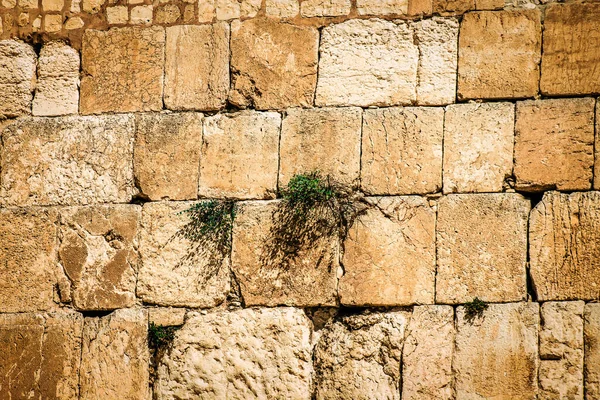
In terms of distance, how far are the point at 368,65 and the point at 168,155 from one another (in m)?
1.57

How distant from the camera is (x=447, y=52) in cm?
584

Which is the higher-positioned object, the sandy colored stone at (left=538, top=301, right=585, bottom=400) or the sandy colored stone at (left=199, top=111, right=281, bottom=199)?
the sandy colored stone at (left=199, top=111, right=281, bottom=199)

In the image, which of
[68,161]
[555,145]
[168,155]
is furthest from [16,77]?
[555,145]

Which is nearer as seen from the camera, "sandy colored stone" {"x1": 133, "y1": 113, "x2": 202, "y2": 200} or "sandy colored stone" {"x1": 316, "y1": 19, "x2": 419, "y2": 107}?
"sandy colored stone" {"x1": 316, "y1": 19, "x2": 419, "y2": 107}

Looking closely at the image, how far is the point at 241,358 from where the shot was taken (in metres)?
5.72

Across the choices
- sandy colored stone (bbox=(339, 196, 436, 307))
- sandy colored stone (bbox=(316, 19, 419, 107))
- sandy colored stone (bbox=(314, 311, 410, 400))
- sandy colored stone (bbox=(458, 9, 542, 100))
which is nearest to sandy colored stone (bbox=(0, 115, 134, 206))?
sandy colored stone (bbox=(316, 19, 419, 107))

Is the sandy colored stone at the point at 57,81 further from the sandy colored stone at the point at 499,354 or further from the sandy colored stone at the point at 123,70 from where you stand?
the sandy colored stone at the point at 499,354

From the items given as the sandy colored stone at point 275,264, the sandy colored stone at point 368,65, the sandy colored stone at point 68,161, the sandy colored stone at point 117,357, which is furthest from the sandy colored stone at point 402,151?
the sandy colored stone at point 117,357

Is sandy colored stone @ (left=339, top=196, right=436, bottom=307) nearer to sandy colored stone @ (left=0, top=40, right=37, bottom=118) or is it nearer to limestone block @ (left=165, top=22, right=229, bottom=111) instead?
limestone block @ (left=165, top=22, right=229, bottom=111)

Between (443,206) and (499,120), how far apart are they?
69 centimetres

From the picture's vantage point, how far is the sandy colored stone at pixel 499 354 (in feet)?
17.5

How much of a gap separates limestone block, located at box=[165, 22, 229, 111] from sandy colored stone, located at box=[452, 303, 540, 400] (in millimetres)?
2388

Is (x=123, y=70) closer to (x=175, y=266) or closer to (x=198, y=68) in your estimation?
(x=198, y=68)

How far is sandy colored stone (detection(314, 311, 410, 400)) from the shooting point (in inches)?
217
